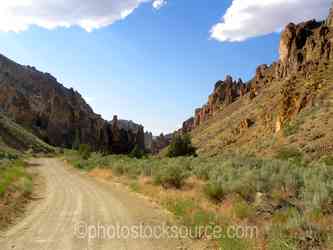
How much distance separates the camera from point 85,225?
9.38 metres

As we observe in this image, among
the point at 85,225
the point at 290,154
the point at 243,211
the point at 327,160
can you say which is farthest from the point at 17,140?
the point at 243,211

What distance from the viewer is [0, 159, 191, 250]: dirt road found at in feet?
25.0

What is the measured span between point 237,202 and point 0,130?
243 feet

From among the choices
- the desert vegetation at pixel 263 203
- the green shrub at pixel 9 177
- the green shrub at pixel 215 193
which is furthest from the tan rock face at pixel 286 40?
the green shrub at pixel 215 193

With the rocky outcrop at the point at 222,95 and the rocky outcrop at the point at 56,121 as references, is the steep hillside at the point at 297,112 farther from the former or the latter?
the rocky outcrop at the point at 56,121

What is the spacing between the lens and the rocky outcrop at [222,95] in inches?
4584

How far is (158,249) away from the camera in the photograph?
24.5ft

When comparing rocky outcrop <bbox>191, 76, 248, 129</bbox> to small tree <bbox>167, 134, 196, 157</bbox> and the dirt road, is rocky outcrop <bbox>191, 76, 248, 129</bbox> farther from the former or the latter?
the dirt road

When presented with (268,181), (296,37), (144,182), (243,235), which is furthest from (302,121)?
(296,37)

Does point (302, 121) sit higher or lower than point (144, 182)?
higher

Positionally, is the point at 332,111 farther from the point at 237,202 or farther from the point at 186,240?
the point at 186,240

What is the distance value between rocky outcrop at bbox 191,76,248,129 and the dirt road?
339 ft

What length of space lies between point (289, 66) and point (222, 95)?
139 feet

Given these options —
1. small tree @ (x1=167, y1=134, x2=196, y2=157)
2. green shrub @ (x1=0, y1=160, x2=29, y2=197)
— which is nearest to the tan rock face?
small tree @ (x1=167, y1=134, x2=196, y2=157)
